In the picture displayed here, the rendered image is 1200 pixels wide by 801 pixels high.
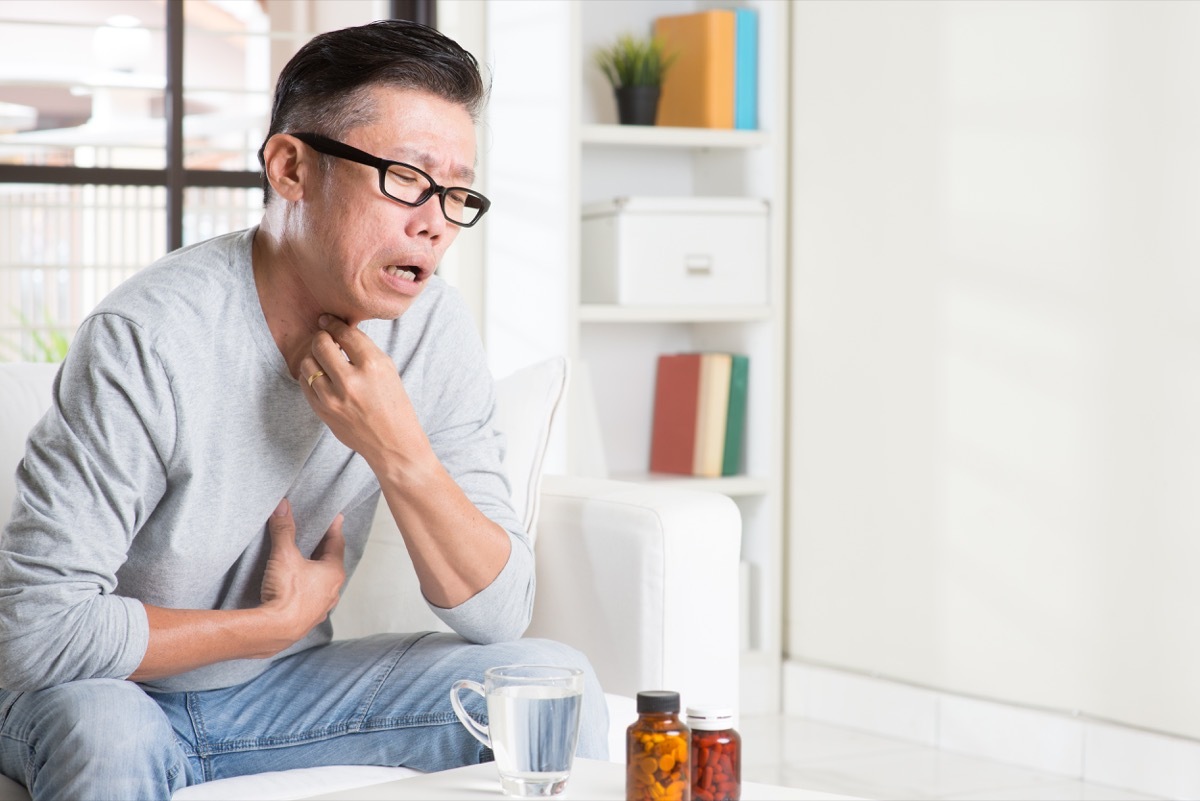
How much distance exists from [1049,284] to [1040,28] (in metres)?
0.47

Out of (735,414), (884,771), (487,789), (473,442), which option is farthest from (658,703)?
(735,414)

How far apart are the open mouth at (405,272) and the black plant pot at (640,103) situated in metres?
1.84

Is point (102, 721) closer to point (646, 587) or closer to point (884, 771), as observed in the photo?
point (646, 587)

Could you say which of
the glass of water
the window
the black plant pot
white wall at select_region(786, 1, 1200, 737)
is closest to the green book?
white wall at select_region(786, 1, 1200, 737)

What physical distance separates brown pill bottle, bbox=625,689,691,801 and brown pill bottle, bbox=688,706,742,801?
2cm

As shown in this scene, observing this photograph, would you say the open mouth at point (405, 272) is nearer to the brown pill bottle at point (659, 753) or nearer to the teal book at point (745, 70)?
the brown pill bottle at point (659, 753)

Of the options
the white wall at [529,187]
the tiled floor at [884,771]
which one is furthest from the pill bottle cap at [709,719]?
the white wall at [529,187]

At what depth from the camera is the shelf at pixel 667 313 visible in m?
3.04

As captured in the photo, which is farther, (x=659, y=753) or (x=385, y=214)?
(x=385, y=214)

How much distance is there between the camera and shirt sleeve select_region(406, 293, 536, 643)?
5.03ft

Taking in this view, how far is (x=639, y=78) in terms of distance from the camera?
3.19 meters

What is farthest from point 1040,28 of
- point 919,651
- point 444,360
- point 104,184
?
point 104,184

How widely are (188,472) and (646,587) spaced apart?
22.7 inches

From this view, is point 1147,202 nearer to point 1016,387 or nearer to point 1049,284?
point 1049,284
